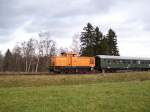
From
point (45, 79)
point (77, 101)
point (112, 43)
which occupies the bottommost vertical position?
point (77, 101)

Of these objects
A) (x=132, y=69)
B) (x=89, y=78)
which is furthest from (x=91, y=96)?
(x=132, y=69)

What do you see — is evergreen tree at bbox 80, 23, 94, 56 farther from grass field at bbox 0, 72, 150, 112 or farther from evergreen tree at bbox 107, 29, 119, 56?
grass field at bbox 0, 72, 150, 112

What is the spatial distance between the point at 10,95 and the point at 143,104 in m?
8.22

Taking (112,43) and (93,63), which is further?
(112,43)

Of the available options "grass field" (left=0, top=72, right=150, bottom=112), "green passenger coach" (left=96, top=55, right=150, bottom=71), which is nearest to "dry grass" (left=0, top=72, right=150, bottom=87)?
"grass field" (left=0, top=72, right=150, bottom=112)

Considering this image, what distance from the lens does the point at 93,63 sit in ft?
140

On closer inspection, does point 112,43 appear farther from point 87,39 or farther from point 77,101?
point 77,101

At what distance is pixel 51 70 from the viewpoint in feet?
123

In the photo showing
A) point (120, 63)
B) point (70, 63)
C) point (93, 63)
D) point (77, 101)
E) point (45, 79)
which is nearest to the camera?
point (77, 101)

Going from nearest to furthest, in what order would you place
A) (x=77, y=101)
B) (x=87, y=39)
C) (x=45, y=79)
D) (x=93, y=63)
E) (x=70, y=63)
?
(x=77, y=101)
(x=45, y=79)
(x=70, y=63)
(x=93, y=63)
(x=87, y=39)

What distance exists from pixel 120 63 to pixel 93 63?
6.11m

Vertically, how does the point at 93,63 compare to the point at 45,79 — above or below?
above

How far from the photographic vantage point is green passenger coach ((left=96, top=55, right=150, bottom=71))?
143ft

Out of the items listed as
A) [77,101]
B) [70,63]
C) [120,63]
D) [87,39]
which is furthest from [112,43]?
[77,101]
